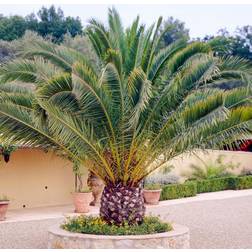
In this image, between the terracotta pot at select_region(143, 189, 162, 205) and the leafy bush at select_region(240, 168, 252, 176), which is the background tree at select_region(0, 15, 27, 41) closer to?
the leafy bush at select_region(240, 168, 252, 176)

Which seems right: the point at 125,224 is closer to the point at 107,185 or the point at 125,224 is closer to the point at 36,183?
the point at 107,185

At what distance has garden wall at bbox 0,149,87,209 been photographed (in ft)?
61.6

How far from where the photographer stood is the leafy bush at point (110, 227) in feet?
36.3

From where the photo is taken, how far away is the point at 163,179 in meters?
23.2

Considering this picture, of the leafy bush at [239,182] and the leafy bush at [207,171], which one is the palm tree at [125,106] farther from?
the leafy bush at [239,182]

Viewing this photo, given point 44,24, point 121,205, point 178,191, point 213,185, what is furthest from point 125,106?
point 44,24

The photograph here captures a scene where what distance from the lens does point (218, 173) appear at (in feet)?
85.8

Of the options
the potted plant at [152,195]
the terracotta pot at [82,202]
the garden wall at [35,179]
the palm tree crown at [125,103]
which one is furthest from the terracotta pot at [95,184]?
the palm tree crown at [125,103]

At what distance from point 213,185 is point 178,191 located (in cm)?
348

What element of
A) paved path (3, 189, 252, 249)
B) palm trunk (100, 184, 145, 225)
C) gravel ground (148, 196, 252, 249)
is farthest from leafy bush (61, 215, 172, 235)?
gravel ground (148, 196, 252, 249)

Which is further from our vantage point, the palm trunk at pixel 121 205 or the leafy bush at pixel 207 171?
the leafy bush at pixel 207 171

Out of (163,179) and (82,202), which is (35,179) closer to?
(82,202)

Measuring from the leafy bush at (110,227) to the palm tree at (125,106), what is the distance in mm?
274

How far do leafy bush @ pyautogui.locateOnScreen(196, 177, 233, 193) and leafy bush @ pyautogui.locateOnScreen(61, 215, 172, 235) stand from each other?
12.4 m
